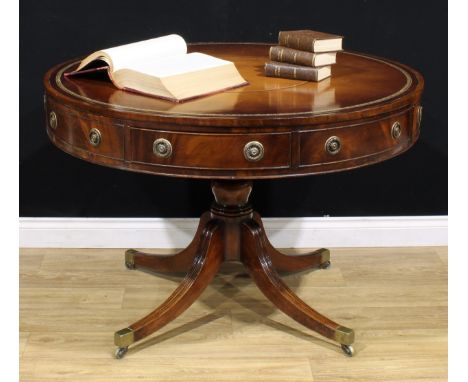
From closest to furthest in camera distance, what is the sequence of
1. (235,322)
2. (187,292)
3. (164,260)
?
1. (187,292)
2. (235,322)
3. (164,260)

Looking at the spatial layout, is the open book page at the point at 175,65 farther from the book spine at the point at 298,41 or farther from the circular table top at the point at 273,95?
the book spine at the point at 298,41

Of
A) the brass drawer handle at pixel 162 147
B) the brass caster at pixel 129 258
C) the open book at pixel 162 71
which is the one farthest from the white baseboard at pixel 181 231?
the brass drawer handle at pixel 162 147

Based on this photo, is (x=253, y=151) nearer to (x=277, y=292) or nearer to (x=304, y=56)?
(x=304, y=56)

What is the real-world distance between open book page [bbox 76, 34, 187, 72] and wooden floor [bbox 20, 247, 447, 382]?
0.86 metres

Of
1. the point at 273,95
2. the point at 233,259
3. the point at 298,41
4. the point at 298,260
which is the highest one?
the point at 298,41

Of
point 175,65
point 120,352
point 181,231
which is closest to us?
point 175,65

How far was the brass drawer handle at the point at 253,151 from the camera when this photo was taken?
99.7 inches

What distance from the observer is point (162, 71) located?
2.70 metres

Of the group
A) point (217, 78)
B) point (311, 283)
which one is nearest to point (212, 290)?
point (311, 283)

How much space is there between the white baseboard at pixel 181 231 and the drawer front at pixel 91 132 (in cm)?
104

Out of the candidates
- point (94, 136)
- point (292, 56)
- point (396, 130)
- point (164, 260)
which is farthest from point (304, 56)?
point (164, 260)

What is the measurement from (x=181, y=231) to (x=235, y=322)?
0.66 metres

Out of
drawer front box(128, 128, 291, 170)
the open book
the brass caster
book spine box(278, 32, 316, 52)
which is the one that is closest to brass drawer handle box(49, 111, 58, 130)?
the open book

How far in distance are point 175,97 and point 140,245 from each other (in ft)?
4.14
